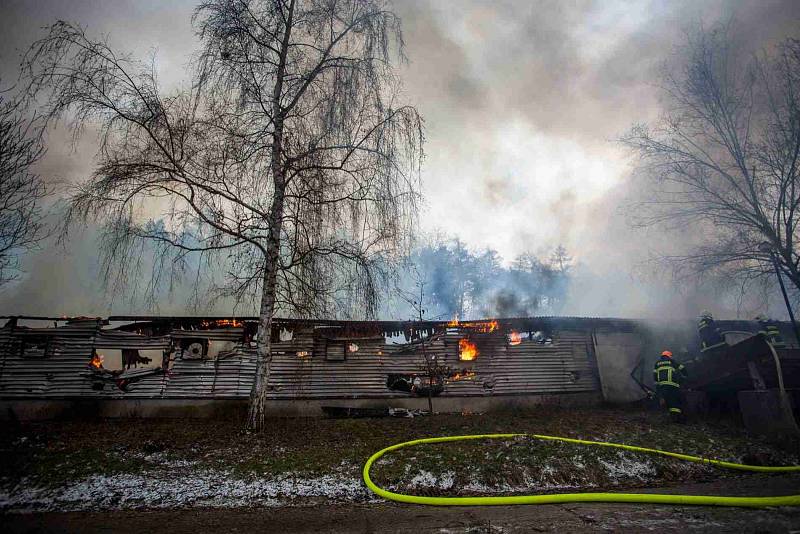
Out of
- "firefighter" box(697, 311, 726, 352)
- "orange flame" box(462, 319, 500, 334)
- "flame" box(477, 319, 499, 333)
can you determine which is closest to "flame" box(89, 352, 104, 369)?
"orange flame" box(462, 319, 500, 334)

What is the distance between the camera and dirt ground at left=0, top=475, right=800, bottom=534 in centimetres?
463

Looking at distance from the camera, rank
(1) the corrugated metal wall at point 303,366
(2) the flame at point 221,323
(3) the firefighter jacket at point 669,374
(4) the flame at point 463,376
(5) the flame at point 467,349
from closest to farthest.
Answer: (3) the firefighter jacket at point 669,374 → (1) the corrugated metal wall at point 303,366 → (2) the flame at point 221,323 → (4) the flame at point 463,376 → (5) the flame at point 467,349

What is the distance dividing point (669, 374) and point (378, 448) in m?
8.79

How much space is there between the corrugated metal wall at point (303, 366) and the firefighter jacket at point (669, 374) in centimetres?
403

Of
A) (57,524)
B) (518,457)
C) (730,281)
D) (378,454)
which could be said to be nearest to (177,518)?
(57,524)

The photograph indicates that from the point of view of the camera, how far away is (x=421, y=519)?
5047 millimetres

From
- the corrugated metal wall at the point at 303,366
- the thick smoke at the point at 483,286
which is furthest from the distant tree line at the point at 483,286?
the corrugated metal wall at the point at 303,366

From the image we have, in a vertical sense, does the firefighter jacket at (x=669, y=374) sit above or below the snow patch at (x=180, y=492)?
above

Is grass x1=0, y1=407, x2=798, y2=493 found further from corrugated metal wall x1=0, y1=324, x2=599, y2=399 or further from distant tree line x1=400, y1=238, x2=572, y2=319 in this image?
distant tree line x1=400, y1=238, x2=572, y2=319

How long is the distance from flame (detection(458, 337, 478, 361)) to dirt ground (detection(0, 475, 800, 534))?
8.84 metres

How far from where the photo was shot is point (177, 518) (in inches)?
201

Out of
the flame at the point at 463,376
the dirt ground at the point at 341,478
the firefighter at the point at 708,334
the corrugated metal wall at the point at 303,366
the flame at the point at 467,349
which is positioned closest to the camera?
the dirt ground at the point at 341,478

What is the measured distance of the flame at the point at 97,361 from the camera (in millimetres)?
12734

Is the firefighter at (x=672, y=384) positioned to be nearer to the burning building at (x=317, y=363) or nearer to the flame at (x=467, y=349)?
the burning building at (x=317, y=363)
